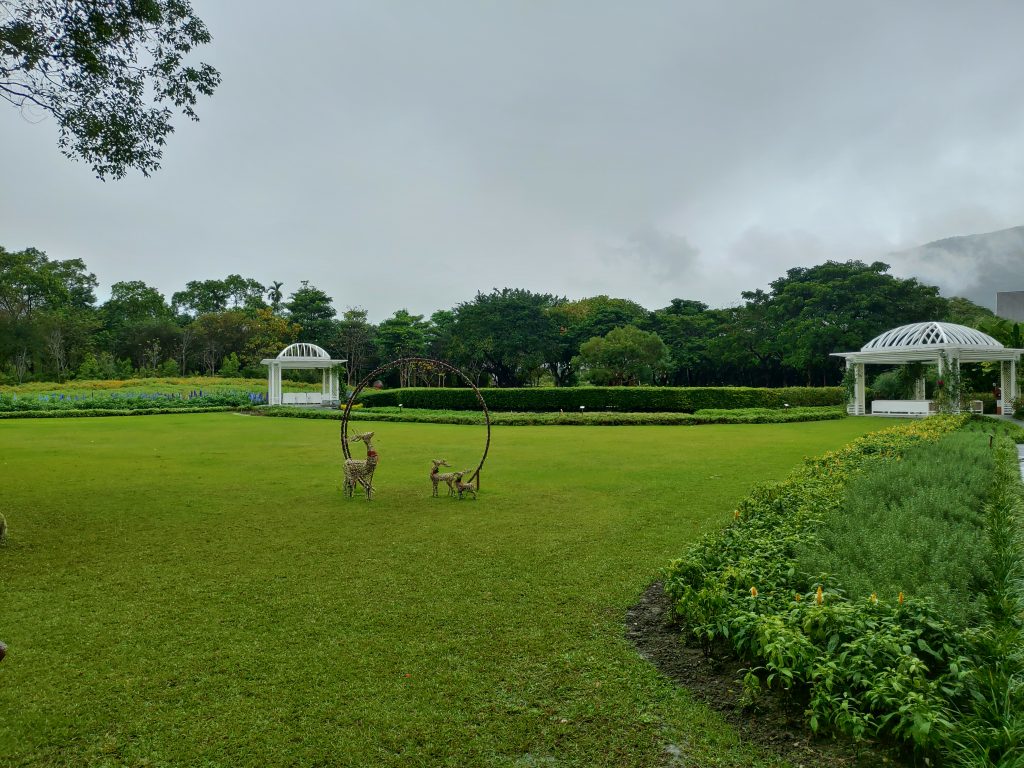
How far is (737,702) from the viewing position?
2.88m

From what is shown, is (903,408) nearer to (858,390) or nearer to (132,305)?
(858,390)

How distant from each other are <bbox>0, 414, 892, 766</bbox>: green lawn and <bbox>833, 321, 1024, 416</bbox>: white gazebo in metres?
16.9

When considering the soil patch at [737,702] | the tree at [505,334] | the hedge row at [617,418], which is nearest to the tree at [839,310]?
the hedge row at [617,418]

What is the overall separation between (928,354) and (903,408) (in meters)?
2.04

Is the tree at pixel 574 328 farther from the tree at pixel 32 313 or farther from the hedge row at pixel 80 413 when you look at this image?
the tree at pixel 32 313

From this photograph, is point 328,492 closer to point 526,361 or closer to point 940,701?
point 940,701

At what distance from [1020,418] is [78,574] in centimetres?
2442

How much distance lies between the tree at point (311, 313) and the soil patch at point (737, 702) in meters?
46.5

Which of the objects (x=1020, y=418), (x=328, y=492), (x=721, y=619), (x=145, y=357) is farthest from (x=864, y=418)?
(x=145, y=357)

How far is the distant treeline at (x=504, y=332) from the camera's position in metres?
35.3

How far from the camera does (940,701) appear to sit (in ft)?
7.89

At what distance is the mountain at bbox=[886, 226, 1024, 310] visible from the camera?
420 feet

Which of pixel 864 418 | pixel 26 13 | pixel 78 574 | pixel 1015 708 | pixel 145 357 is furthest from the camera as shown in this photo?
pixel 145 357

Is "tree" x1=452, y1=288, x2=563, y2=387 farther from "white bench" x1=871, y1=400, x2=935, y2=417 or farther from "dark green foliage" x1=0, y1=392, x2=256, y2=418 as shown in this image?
"white bench" x1=871, y1=400, x2=935, y2=417
